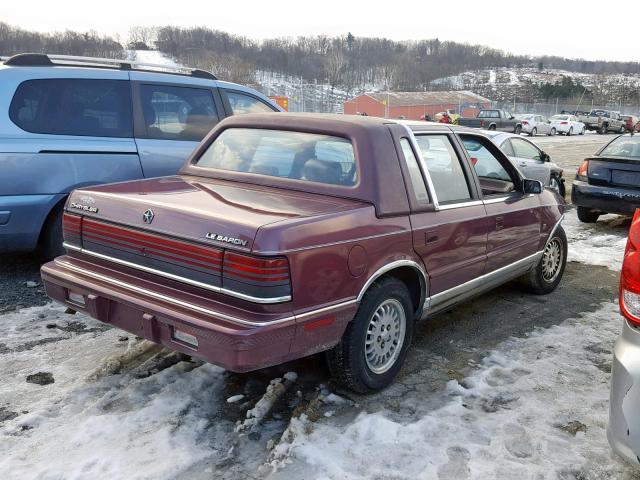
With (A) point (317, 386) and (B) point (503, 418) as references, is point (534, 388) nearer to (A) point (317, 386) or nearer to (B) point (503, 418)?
(B) point (503, 418)

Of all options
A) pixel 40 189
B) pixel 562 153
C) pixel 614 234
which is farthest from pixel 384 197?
pixel 562 153

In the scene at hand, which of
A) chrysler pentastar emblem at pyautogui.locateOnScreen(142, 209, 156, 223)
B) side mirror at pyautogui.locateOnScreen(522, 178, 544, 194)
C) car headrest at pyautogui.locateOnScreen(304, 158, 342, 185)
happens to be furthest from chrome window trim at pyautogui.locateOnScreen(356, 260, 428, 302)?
side mirror at pyautogui.locateOnScreen(522, 178, 544, 194)

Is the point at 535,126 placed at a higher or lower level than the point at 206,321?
lower

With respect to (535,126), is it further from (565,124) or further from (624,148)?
(624,148)

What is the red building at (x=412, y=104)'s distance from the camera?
58.5 metres

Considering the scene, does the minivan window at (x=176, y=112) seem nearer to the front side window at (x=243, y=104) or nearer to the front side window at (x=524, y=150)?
the front side window at (x=243, y=104)

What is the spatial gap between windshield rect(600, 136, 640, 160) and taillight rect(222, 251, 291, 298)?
7.51 meters

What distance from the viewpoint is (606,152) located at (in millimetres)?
9180

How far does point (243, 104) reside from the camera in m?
6.81

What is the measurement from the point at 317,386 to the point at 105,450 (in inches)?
51.4

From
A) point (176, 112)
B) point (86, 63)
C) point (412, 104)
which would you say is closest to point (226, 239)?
point (176, 112)

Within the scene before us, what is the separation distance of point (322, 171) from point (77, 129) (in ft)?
9.42

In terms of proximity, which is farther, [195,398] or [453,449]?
[195,398]

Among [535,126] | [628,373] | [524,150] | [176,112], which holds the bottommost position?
[535,126]
